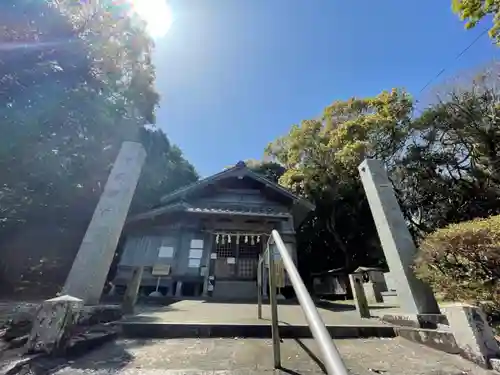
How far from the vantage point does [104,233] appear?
16.1ft

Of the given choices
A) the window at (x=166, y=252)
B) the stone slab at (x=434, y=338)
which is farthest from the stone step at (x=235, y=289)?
the stone slab at (x=434, y=338)

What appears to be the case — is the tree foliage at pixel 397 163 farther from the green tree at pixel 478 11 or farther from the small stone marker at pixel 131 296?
the small stone marker at pixel 131 296

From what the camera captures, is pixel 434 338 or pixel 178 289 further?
pixel 178 289

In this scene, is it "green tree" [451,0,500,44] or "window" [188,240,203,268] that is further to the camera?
"window" [188,240,203,268]

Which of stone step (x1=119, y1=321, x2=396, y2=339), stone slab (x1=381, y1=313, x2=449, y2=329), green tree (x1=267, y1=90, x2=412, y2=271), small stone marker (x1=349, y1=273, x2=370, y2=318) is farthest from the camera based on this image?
green tree (x1=267, y1=90, x2=412, y2=271)

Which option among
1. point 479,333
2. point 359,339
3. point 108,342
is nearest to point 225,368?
point 108,342

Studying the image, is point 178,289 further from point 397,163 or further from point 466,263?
point 397,163

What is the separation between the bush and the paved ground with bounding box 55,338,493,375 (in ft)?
4.51

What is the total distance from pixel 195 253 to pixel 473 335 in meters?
9.71

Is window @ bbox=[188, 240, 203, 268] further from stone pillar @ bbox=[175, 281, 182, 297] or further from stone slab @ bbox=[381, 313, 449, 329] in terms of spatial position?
stone slab @ bbox=[381, 313, 449, 329]

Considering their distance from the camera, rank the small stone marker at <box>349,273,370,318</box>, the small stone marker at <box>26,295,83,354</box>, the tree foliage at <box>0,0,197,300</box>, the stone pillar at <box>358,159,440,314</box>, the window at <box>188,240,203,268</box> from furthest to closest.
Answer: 1. the window at <box>188,240,203,268</box>
2. the tree foliage at <box>0,0,197,300</box>
3. the small stone marker at <box>349,273,370,318</box>
4. the stone pillar at <box>358,159,440,314</box>
5. the small stone marker at <box>26,295,83,354</box>

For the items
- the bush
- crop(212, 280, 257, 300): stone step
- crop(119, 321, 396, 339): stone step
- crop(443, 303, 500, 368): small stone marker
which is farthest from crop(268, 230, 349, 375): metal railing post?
crop(212, 280, 257, 300): stone step

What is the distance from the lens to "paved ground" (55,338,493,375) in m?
2.46

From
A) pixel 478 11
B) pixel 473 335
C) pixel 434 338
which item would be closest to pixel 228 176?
pixel 478 11
